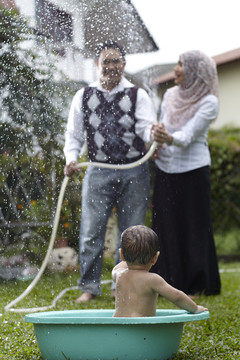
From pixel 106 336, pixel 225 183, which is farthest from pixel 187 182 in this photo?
pixel 225 183

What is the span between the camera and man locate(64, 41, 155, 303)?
2330mm

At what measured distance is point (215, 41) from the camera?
9.25 feet

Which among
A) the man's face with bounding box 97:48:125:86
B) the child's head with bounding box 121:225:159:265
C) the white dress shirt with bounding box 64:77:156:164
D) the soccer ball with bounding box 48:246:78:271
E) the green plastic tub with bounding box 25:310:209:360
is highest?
the man's face with bounding box 97:48:125:86

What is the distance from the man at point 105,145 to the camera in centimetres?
233

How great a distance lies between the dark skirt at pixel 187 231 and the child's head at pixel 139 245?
1402mm

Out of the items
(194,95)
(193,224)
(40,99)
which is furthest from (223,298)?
(40,99)

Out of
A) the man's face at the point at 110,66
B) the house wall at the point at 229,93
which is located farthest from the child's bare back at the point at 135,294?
the house wall at the point at 229,93

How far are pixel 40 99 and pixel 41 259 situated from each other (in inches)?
23.7

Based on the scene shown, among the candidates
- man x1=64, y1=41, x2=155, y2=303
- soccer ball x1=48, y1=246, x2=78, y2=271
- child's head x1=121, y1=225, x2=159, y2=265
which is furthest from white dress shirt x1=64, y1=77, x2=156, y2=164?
child's head x1=121, y1=225, x2=159, y2=265

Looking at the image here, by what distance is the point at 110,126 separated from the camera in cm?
232

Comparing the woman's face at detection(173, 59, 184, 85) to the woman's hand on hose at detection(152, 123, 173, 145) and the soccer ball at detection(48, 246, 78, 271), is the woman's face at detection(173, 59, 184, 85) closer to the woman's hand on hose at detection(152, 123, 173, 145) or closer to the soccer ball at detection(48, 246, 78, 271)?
the woman's hand on hose at detection(152, 123, 173, 145)

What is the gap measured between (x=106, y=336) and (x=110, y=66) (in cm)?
101

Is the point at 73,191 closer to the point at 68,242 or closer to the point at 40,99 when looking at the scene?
the point at 68,242

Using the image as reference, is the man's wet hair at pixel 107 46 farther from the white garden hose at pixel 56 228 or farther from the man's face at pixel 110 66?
the white garden hose at pixel 56 228
